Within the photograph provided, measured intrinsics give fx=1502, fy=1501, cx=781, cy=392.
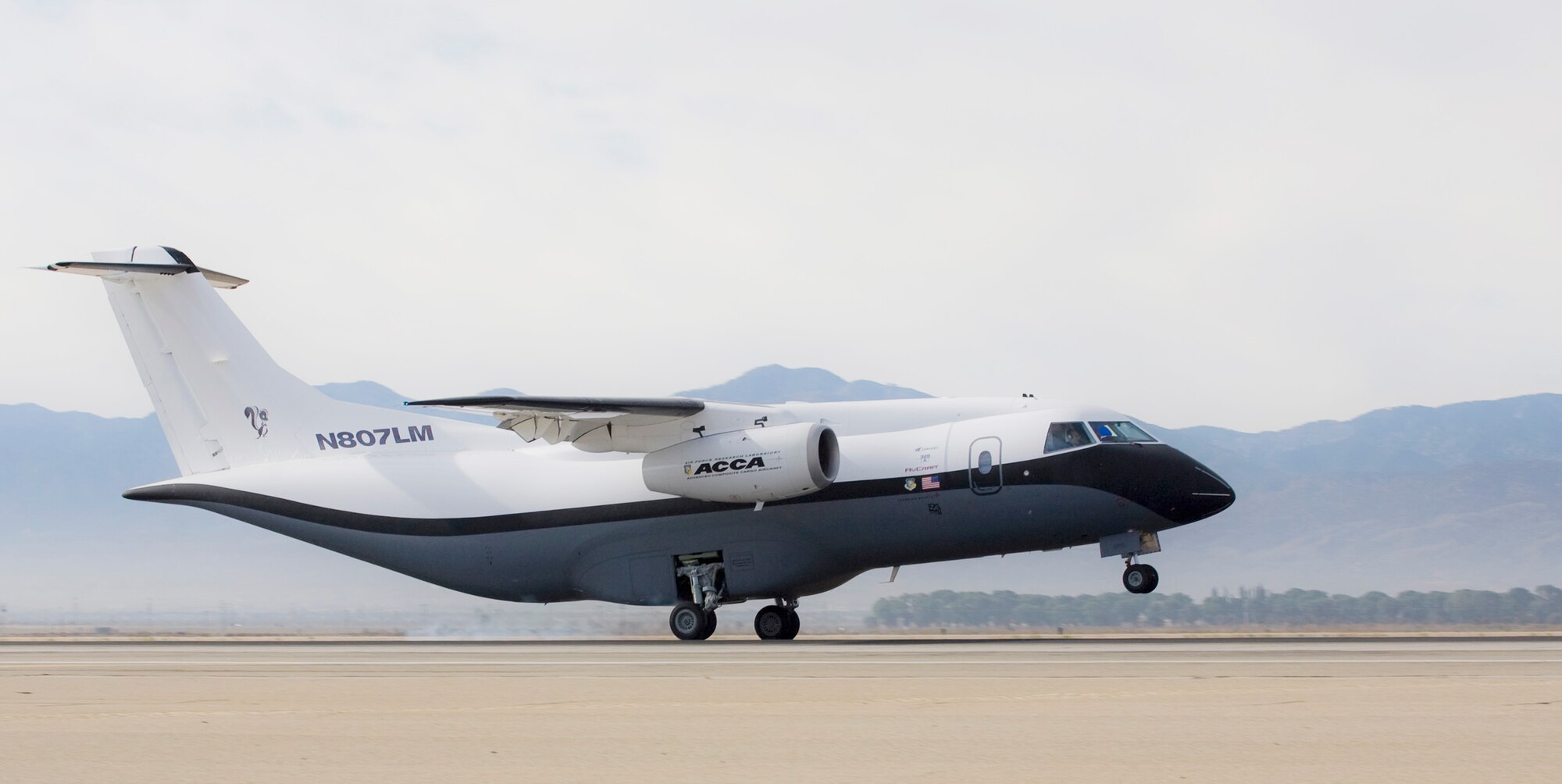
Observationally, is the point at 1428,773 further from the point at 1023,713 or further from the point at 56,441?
the point at 56,441

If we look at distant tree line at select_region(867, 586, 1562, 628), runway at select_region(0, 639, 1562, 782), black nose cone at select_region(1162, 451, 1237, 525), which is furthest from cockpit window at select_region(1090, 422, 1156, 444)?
distant tree line at select_region(867, 586, 1562, 628)

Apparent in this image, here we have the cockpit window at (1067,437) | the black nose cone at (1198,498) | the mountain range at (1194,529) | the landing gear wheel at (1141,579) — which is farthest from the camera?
the mountain range at (1194,529)

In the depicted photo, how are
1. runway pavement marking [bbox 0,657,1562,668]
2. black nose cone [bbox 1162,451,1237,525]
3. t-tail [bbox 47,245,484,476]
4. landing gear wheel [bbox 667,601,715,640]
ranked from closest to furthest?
1. runway pavement marking [bbox 0,657,1562,668]
2. black nose cone [bbox 1162,451,1237,525]
3. landing gear wheel [bbox 667,601,715,640]
4. t-tail [bbox 47,245,484,476]

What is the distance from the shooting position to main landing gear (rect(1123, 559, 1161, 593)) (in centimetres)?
2256

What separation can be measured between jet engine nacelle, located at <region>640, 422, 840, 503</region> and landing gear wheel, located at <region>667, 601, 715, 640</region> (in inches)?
85.0

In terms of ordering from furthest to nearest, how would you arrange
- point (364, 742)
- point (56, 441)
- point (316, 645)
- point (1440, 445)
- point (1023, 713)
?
point (56, 441), point (1440, 445), point (316, 645), point (1023, 713), point (364, 742)

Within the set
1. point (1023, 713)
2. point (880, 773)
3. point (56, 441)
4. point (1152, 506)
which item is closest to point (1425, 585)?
point (1152, 506)

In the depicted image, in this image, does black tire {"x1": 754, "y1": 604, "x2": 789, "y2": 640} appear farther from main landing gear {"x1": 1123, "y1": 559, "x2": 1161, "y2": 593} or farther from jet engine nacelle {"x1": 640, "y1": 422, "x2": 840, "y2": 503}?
main landing gear {"x1": 1123, "y1": 559, "x2": 1161, "y2": 593}

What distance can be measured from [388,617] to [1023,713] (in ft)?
83.6

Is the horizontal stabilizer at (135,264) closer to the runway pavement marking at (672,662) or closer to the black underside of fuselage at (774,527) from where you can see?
the black underside of fuselage at (774,527)

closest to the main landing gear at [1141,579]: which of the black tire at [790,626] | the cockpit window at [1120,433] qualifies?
the cockpit window at [1120,433]

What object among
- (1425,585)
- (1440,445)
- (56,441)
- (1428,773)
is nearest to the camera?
(1428,773)

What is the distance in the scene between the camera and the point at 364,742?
866 centimetres

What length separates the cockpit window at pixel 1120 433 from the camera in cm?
2339
